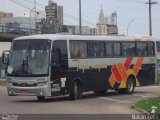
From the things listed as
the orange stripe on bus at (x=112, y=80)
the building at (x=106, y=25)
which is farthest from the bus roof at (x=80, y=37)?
the building at (x=106, y=25)

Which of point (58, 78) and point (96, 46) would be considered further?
point (96, 46)

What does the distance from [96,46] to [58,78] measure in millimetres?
4109

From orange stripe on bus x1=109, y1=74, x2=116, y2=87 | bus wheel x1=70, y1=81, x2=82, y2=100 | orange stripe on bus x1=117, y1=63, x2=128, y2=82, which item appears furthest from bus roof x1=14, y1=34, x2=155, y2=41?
bus wheel x1=70, y1=81, x2=82, y2=100

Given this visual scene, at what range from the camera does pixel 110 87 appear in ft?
93.0

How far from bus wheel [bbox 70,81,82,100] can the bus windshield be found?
2.06m

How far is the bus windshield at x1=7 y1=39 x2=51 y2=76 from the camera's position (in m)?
23.3

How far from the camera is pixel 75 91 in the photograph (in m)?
25.0

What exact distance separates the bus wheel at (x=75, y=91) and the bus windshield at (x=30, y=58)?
2.06 m

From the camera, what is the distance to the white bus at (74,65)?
918 inches

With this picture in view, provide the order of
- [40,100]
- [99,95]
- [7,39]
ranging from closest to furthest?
1. [40,100]
2. [99,95]
3. [7,39]

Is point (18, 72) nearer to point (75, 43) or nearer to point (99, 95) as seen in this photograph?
point (75, 43)

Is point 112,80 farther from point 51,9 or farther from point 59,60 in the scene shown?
point 51,9

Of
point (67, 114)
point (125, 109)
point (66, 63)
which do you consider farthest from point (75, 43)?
point (67, 114)

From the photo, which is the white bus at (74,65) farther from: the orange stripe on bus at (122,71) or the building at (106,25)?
the building at (106,25)
